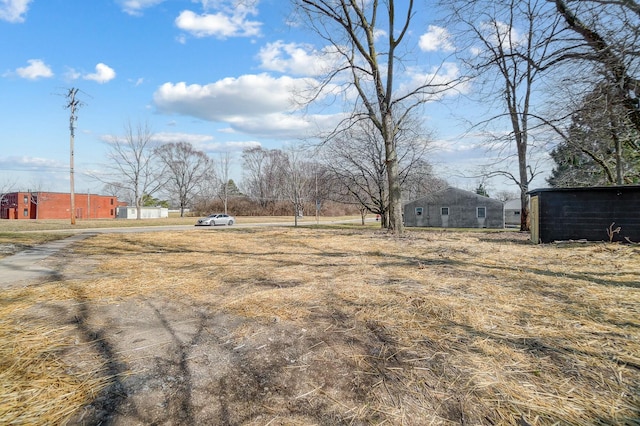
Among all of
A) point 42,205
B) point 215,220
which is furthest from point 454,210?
point 42,205

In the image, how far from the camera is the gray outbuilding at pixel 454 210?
104ft

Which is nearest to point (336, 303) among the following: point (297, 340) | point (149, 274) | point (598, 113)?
point (297, 340)

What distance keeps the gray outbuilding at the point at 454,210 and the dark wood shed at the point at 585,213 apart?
2227 cm

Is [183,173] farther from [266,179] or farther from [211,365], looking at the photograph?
[211,365]

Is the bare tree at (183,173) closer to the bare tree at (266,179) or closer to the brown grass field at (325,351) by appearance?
the bare tree at (266,179)

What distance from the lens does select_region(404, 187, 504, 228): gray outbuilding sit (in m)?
31.7

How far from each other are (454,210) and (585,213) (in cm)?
2490

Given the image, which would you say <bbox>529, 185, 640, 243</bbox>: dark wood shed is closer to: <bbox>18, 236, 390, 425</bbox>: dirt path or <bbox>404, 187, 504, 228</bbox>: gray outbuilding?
<bbox>18, 236, 390, 425</bbox>: dirt path

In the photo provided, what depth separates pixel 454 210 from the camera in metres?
32.8

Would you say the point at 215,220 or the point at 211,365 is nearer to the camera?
the point at 211,365

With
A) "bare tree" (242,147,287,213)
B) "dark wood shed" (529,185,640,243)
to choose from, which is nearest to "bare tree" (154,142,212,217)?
"bare tree" (242,147,287,213)

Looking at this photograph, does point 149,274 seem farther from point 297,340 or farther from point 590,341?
point 590,341

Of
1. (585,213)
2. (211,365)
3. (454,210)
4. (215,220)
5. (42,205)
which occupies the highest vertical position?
(42,205)

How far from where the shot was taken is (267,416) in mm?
1493
